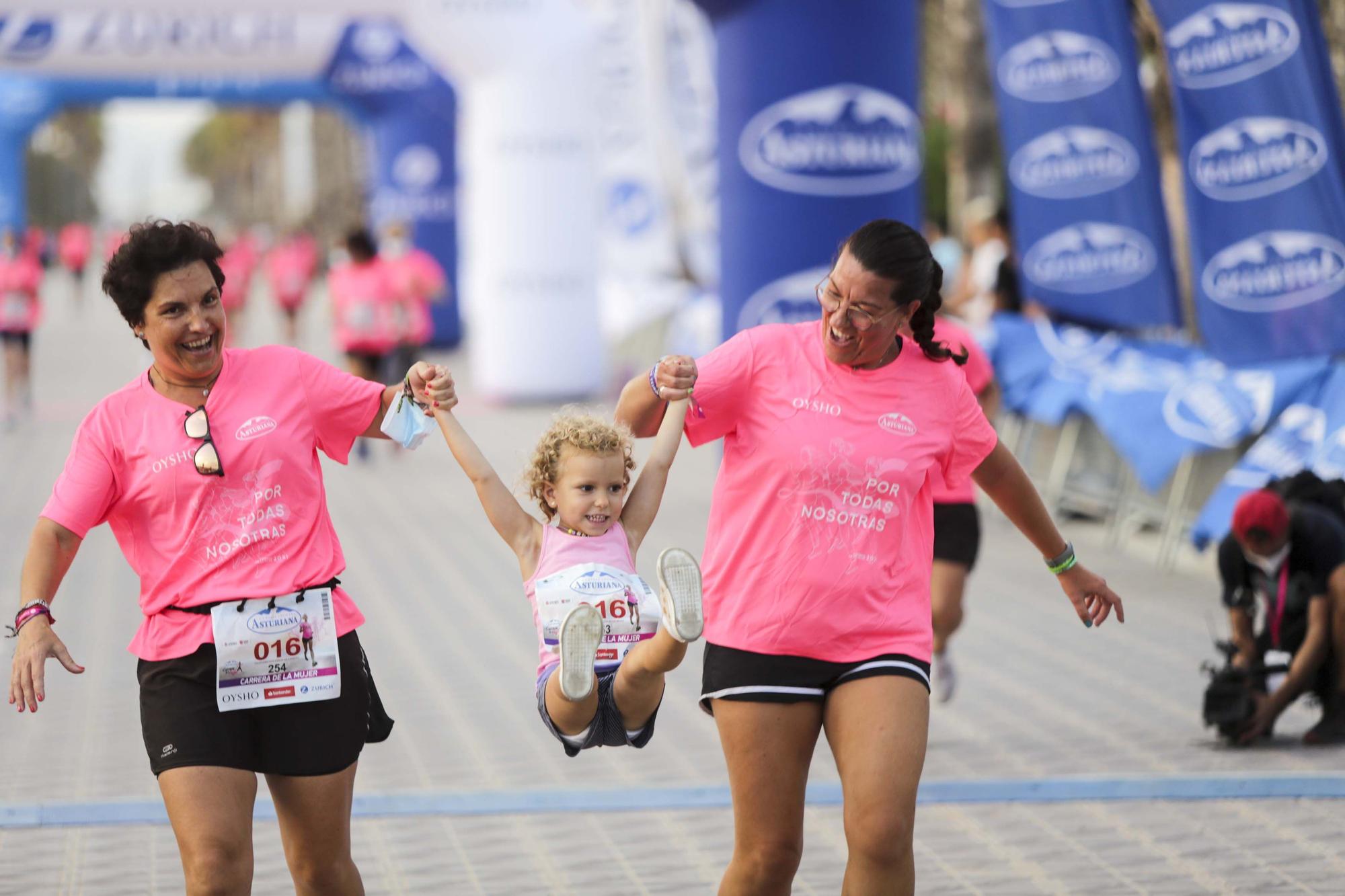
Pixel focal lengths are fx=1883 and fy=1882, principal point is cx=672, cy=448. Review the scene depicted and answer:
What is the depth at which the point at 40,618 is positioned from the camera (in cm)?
371

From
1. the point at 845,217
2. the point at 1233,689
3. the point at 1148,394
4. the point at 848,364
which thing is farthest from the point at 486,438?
the point at 848,364

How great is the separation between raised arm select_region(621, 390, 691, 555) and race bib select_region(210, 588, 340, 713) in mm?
665

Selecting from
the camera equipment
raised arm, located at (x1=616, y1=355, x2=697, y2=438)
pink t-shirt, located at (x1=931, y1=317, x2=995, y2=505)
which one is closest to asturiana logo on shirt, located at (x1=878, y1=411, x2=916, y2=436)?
raised arm, located at (x1=616, y1=355, x2=697, y2=438)

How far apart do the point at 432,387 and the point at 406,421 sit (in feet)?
0.30

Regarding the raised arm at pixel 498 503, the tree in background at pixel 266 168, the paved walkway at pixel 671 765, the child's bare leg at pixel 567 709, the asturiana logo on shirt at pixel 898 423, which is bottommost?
the paved walkway at pixel 671 765

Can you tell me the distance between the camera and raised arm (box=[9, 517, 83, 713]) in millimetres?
3664

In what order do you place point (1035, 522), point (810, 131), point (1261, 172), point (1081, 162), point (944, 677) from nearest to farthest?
1. point (1035, 522)
2. point (944, 677)
3. point (1261, 172)
4. point (1081, 162)
5. point (810, 131)

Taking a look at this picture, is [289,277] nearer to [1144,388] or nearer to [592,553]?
[1144,388]

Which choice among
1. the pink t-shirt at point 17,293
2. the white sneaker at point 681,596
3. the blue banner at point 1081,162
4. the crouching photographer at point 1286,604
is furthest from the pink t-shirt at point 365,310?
the white sneaker at point 681,596

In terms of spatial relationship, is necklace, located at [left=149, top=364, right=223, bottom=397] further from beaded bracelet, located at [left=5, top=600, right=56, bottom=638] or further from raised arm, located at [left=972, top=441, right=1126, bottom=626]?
raised arm, located at [left=972, top=441, right=1126, bottom=626]

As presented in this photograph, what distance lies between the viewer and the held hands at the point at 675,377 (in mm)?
3912

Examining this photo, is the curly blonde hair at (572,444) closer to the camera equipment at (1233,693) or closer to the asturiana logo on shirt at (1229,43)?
the camera equipment at (1233,693)

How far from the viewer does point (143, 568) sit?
383 cm

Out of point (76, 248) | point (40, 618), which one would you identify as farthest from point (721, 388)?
point (76, 248)
